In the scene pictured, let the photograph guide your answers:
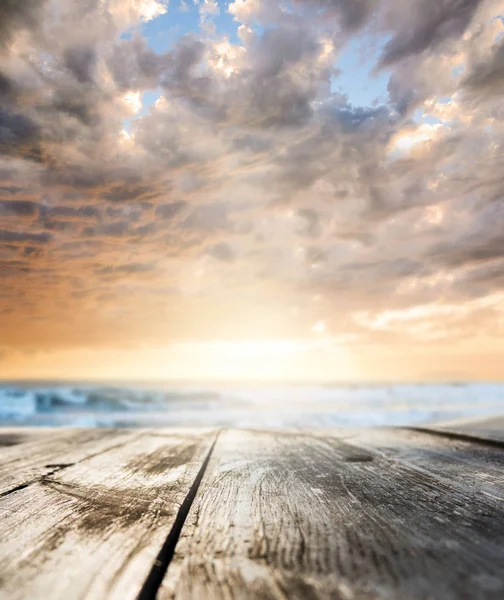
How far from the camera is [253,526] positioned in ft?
2.39

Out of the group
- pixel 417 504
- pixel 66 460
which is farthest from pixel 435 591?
pixel 66 460

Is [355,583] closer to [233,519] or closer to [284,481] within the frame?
[233,519]

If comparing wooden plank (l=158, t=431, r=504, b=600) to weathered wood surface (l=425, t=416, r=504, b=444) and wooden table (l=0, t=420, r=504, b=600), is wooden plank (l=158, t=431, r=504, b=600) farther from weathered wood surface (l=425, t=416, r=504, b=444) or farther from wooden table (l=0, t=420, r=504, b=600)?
weathered wood surface (l=425, t=416, r=504, b=444)

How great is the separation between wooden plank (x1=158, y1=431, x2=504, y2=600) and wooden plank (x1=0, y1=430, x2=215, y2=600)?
0.06 m

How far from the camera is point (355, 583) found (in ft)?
1.71

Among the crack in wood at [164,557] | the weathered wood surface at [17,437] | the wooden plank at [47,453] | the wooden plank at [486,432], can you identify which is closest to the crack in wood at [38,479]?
the wooden plank at [47,453]

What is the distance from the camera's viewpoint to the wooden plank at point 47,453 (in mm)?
1152

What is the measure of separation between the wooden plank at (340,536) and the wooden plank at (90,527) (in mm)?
60

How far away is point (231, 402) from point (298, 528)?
17985 millimetres

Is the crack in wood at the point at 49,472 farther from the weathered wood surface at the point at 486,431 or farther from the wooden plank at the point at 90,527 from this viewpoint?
the weathered wood surface at the point at 486,431

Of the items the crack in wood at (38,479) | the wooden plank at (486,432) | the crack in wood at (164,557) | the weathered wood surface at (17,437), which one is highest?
the wooden plank at (486,432)

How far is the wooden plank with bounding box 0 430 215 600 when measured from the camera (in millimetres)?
546

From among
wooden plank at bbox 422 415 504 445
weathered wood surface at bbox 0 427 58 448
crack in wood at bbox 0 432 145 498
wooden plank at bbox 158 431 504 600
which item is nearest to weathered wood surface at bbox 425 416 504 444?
wooden plank at bbox 422 415 504 445

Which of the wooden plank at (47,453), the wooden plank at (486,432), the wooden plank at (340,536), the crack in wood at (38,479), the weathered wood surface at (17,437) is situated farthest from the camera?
the weathered wood surface at (17,437)
